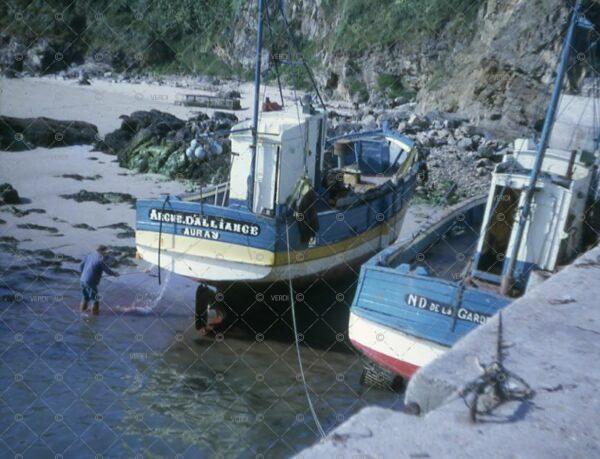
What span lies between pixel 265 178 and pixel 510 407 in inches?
356

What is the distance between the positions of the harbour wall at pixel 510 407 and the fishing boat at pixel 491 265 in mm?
4756

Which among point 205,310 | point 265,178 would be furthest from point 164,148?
point 205,310

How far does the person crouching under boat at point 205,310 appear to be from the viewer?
35.0 ft

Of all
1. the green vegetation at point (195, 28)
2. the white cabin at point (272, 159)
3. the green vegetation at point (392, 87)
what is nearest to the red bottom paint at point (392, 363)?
the white cabin at point (272, 159)

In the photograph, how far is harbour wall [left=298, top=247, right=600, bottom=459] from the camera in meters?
1.69

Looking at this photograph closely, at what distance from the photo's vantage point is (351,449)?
166 centimetres

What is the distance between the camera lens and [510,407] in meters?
1.88

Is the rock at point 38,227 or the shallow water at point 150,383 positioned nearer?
the shallow water at point 150,383

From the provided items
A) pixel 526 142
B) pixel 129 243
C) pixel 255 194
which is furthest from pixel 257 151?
pixel 129 243

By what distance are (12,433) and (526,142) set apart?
826 cm

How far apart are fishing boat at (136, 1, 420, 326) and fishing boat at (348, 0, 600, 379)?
196 cm

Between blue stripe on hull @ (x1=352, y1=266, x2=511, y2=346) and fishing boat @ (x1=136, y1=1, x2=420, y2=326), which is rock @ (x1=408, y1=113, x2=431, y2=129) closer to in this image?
fishing boat @ (x1=136, y1=1, x2=420, y2=326)

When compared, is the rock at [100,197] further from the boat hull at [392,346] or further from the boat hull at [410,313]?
the boat hull at [392,346]

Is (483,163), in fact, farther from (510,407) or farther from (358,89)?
(510,407)
